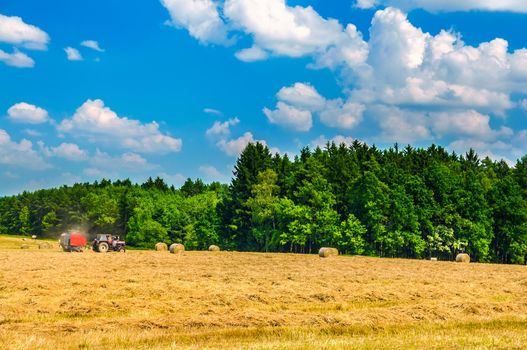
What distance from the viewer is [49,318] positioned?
1962 centimetres

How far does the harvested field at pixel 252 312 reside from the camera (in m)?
15.3

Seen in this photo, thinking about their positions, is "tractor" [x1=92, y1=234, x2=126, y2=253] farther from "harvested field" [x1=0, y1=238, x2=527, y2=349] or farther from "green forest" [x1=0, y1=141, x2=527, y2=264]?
"harvested field" [x1=0, y1=238, x2=527, y2=349]

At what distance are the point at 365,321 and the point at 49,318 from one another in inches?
442

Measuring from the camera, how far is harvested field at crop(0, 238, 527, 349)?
15.3 metres

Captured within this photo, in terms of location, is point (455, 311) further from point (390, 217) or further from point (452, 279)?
point (390, 217)

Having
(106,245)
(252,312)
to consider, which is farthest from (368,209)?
(252,312)

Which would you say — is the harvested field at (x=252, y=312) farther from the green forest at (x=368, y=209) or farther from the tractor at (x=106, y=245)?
the green forest at (x=368, y=209)

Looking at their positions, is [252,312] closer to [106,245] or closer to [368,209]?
[106,245]

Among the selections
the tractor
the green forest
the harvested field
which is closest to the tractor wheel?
the tractor

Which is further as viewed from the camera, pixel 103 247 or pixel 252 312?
pixel 103 247

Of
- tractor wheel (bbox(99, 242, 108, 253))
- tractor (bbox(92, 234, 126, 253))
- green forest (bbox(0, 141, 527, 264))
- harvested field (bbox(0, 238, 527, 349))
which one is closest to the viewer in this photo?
harvested field (bbox(0, 238, 527, 349))

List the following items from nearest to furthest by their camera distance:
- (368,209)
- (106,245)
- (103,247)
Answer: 1. (103,247)
2. (106,245)
3. (368,209)

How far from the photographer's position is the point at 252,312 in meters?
20.6

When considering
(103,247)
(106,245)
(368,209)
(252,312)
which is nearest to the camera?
(252,312)
